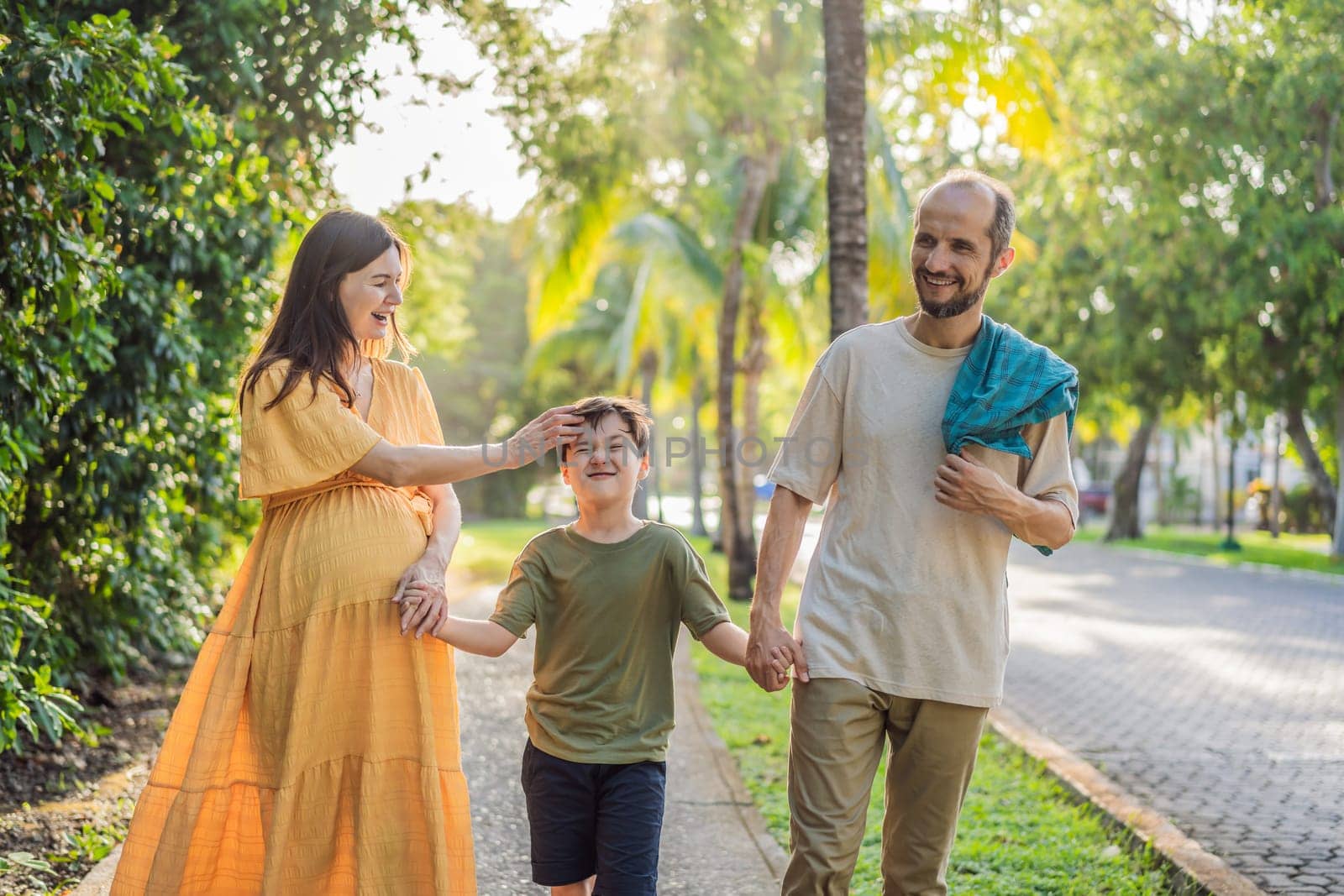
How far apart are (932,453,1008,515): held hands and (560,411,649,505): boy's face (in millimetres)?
858

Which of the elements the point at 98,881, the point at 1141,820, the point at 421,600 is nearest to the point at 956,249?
the point at 421,600

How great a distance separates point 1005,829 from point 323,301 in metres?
4.08

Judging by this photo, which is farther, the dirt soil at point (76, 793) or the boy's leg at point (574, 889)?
the dirt soil at point (76, 793)

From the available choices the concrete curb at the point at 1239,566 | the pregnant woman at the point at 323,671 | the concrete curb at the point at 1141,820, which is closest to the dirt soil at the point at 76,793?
the pregnant woman at the point at 323,671

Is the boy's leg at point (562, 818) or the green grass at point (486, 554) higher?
the boy's leg at point (562, 818)

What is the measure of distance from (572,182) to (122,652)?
532 cm

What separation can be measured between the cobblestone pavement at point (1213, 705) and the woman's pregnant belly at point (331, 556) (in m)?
3.90

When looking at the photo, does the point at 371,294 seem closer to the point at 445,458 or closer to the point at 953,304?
the point at 445,458

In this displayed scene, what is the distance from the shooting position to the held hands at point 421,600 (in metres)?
3.26

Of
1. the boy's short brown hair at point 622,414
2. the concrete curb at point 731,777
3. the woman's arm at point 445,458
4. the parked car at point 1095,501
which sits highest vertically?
the boy's short brown hair at point 622,414

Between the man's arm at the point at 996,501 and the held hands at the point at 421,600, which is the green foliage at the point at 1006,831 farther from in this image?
the held hands at the point at 421,600

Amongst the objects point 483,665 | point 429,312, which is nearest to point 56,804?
point 483,665

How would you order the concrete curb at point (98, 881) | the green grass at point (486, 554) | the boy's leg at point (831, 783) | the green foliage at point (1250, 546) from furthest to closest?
the green foliage at point (1250, 546) < the green grass at point (486, 554) < the concrete curb at point (98, 881) < the boy's leg at point (831, 783)

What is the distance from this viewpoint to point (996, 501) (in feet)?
10.0
